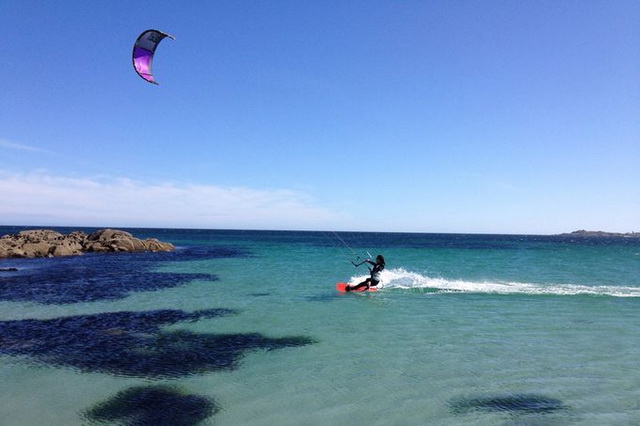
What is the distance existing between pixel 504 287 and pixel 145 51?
25.5 metres

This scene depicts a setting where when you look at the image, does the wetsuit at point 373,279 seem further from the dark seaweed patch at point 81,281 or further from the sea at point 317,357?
the dark seaweed patch at point 81,281

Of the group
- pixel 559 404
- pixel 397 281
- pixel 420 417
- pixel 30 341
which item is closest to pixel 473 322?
pixel 559 404

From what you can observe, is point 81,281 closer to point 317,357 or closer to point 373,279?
point 373,279

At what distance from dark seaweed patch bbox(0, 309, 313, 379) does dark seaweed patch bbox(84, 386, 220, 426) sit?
120 centimetres

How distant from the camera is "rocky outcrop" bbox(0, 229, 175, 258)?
4991 centimetres

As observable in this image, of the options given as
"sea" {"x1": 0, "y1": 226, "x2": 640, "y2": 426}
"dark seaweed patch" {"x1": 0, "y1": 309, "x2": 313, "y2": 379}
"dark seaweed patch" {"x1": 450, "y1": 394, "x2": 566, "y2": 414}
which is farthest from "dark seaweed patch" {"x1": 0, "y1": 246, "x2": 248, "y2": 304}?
"dark seaweed patch" {"x1": 450, "y1": 394, "x2": 566, "y2": 414}

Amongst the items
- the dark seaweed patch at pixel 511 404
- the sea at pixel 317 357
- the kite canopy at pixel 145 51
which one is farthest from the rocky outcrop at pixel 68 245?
the dark seaweed patch at pixel 511 404

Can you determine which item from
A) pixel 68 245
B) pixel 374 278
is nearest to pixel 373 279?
pixel 374 278

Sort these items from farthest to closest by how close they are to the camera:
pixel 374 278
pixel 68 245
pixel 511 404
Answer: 1. pixel 68 245
2. pixel 374 278
3. pixel 511 404

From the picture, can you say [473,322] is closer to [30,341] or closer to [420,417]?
[420,417]

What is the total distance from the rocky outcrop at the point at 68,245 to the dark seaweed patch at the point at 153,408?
48.9 metres

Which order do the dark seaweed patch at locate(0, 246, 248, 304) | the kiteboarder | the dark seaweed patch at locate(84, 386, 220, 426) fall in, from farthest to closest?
the kiteboarder, the dark seaweed patch at locate(0, 246, 248, 304), the dark seaweed patch at locate(84, 386, 220, 426)

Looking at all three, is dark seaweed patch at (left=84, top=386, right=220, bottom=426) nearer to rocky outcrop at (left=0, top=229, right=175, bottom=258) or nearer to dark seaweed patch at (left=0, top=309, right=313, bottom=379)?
dark seaweed patch at (left=0, top=309, right=313, bottom=379)

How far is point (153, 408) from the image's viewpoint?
9328 millimetres
